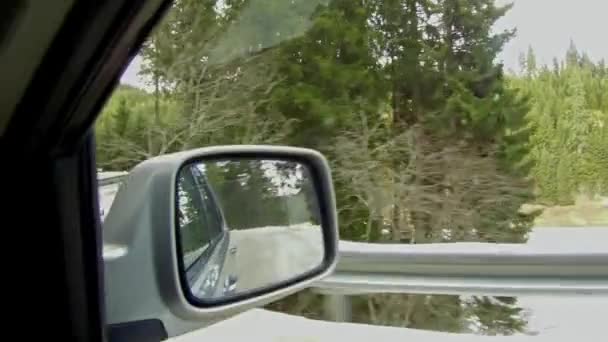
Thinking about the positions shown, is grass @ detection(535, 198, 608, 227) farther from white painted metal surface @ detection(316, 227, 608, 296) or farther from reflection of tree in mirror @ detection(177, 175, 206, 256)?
reflection of tree in mirror @ detection(177, 175, 206, 256)

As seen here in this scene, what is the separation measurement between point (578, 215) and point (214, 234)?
1.20 metres

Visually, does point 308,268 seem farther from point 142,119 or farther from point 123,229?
point 142,119

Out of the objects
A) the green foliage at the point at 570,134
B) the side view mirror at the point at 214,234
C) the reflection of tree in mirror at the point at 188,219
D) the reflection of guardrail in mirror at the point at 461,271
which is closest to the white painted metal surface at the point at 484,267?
the reflection of guardrail in mirror at the point at 461,271

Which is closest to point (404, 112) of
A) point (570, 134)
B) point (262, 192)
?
point (570, 134)

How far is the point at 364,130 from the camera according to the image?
1.99 m

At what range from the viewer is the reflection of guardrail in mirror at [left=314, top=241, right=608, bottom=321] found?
179 centimetres

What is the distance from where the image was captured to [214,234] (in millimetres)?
993

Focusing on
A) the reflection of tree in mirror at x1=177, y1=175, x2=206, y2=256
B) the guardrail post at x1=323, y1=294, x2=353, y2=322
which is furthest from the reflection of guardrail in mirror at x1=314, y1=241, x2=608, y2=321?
the reflection of tree in mirror at x1=177, y1=175, x2=206, y2=256

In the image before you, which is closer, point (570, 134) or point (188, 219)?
point (188, 219)

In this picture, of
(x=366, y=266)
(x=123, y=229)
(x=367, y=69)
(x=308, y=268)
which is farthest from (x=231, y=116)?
(x=123, y=229)

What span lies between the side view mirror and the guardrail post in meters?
0.81

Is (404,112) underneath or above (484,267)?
above

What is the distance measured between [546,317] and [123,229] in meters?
1.29

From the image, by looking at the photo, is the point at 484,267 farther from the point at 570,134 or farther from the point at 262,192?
the point at 262,192
